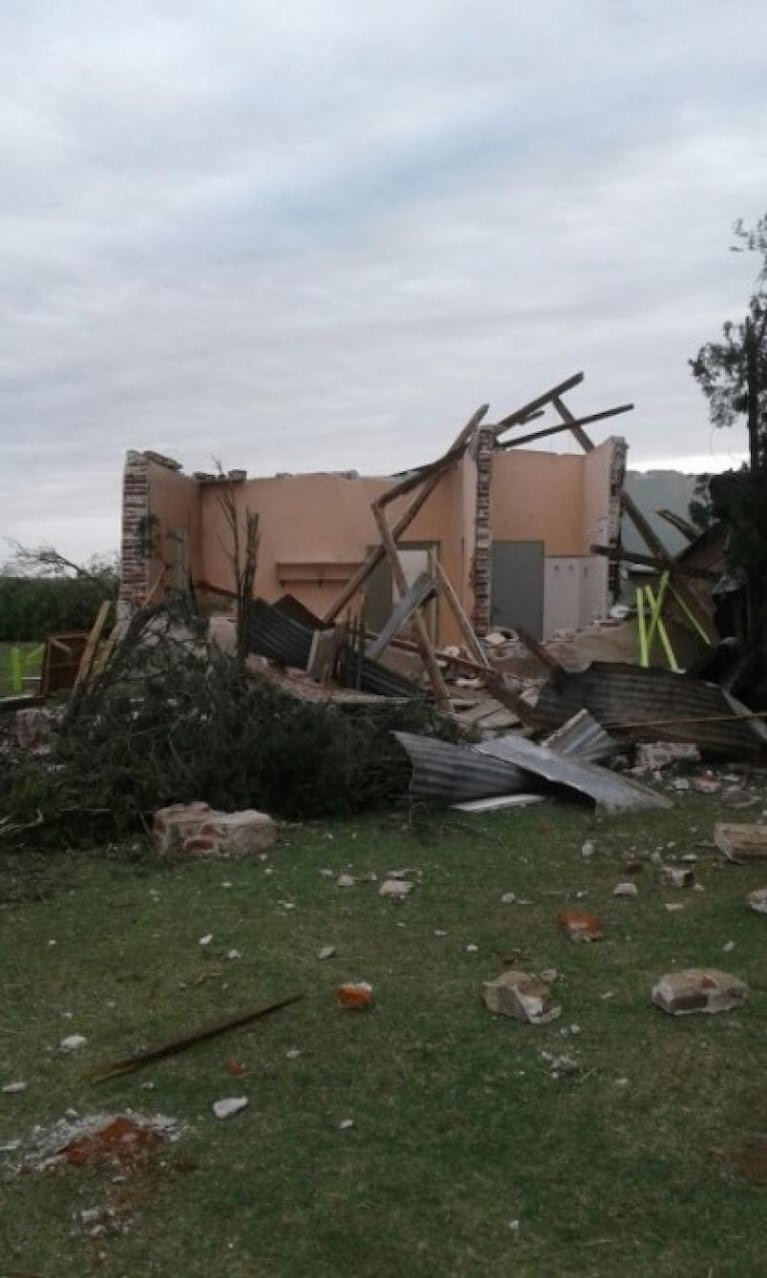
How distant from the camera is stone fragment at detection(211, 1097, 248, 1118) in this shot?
3.14 m

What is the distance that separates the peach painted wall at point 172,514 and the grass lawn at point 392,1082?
10969 mm

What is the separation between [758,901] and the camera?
193 inches

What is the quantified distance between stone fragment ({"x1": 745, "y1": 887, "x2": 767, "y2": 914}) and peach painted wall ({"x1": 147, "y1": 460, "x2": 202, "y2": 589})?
40.6 ft

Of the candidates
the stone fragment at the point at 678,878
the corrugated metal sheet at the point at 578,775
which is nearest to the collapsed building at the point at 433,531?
the corrugated metal sheet at the point at 578,775

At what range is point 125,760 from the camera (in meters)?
7.07

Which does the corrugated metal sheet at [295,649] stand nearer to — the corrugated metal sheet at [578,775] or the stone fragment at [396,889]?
the corrugated metal sheet at [578,775]

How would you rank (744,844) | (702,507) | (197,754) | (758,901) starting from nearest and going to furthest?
(758,901), (744,844), (197,754), (702,507)

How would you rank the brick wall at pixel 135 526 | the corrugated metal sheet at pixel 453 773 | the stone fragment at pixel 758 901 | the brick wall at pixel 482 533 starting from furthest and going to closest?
the brick wall at pixel 135 526, the brick wall at pixel 482 533, the corrugated metal sheet at pixel 453 773, the stone fragment at pixel 758 901

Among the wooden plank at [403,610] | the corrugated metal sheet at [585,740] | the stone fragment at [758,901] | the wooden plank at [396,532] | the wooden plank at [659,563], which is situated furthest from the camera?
the wooden plank at [396,532]

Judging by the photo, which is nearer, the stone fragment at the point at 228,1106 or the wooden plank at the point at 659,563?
the stone fragment at the point at 228,1106

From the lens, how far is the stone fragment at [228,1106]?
314 cm

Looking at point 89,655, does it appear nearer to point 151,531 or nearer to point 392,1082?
point 151,531

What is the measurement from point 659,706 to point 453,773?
93.2 inches

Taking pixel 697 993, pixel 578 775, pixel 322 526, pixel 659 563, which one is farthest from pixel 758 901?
pixel 322 526
